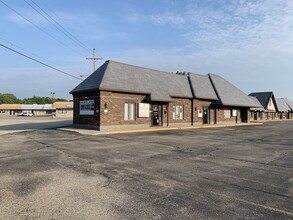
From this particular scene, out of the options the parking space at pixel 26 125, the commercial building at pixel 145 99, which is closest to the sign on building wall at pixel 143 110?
the commercial building at pixel 145 99

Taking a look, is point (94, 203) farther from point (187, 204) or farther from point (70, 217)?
point (187, 204)

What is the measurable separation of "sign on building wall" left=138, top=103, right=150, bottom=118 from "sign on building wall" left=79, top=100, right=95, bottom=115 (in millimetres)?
4611

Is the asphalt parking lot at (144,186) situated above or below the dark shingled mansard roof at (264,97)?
below

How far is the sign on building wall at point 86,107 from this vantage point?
23875 mm

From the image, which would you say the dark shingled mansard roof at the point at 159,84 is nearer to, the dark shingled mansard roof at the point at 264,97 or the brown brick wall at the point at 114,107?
the brown brick wall at the point at 114,107

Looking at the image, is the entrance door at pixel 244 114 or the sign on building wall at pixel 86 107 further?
the entrance door at pixel 244 114

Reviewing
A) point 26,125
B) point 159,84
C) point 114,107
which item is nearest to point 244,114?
point 159,84

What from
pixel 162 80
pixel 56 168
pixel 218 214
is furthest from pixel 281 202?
pixel 162 80

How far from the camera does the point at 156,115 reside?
28125mm

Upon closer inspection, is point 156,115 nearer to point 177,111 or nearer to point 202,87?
point 177,111

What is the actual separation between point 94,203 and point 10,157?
645 centimetres

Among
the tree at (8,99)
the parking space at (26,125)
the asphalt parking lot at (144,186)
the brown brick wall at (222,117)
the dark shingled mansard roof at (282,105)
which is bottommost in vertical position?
the asphalt parking lot at (144,186)

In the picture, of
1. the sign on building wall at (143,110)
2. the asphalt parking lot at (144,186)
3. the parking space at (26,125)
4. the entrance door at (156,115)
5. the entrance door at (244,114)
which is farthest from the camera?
→ the entrance door at (244,114)

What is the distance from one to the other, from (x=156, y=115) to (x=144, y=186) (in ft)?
70.7
